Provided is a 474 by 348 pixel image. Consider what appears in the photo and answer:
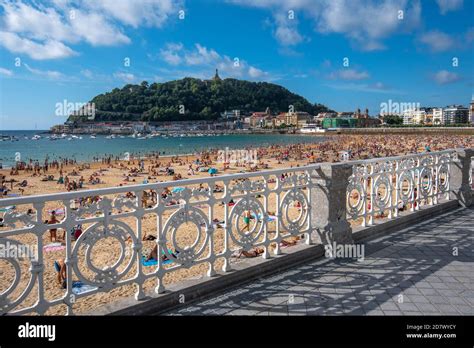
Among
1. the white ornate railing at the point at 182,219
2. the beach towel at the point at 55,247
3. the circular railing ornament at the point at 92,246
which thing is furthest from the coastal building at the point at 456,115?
the circular railing ornament at the point at 92,246

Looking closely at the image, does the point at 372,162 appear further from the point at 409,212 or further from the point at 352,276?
the point at 352,276

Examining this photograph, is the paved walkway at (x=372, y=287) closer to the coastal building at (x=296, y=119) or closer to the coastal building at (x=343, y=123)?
the coastal building at (x=343, y=123)

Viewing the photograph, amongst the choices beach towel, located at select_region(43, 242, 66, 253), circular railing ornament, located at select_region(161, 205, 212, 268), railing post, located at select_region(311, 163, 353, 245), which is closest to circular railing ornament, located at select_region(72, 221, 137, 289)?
circular railing ornament, located at select_region(161, 205, 212, 268)

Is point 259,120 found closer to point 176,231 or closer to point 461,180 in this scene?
point 461,180

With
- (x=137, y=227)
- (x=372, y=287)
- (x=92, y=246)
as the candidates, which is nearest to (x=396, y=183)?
(x=372, y=287)

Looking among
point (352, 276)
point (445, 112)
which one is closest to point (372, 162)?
point (352, 276)

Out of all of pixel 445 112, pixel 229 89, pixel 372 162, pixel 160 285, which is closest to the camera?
pixel 160 285

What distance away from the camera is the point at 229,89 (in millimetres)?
148250

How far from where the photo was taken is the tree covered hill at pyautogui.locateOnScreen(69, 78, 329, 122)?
132 m

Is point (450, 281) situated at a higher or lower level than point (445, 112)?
lower

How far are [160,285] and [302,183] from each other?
7.42 ft

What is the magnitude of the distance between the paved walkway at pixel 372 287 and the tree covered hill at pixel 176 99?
12826 cm

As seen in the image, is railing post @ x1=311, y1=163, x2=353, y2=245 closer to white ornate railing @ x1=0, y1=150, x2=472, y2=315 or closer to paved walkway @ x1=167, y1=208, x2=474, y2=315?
white ornate railing @ x1=0, y1=150, x2=472, y2=315

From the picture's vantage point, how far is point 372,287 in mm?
4020
